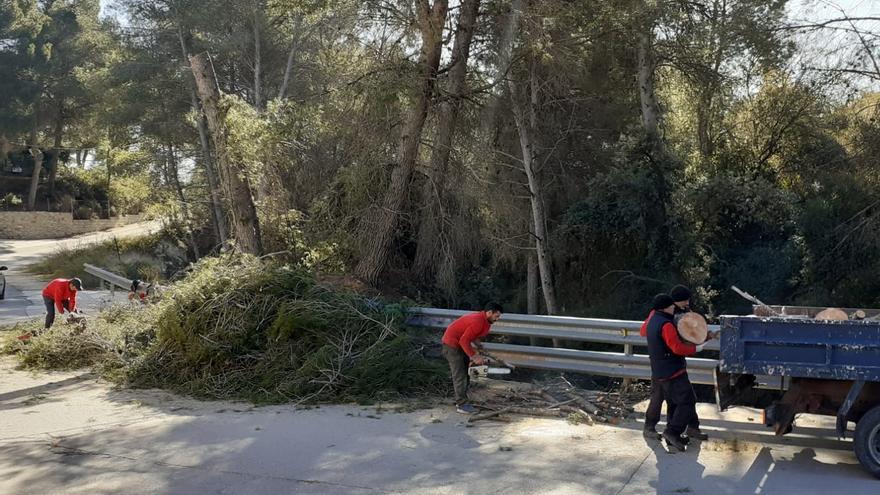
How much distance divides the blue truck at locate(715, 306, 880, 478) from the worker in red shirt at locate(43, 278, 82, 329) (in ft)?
34.5

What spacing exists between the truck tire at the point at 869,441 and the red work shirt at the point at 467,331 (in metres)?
3.66

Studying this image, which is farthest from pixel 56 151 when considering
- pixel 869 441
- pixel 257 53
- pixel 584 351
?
pixel 869 441

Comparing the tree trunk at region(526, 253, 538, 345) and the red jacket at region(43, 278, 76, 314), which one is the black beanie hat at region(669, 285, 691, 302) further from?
the tree trunk at region(526, 253, 538, 345)

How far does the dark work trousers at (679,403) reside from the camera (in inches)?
268

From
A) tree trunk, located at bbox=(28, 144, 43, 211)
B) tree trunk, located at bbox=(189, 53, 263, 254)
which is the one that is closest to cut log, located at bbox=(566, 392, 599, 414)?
tree trunk, located at bbox=(189, 53, 263, 254)

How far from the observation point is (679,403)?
22.4 ft

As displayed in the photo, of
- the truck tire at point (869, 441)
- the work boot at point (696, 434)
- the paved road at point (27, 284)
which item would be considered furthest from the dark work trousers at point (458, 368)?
the paved road at point (27, 284)

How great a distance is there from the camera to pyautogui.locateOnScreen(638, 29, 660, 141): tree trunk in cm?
1909

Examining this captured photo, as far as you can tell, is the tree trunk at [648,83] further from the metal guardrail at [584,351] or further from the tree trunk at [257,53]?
the tree trunk at [257,53]

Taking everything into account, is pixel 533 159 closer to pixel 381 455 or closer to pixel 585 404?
pixel 585 404

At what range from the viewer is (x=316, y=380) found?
899 centimetres

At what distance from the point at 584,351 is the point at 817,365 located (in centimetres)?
285

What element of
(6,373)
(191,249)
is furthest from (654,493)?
(191,249)

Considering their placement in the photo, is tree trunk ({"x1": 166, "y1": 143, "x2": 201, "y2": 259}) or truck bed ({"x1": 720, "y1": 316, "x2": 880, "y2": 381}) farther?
tree trunk ({"x1": 166, "y1": 143, "x2": 201, "y2": 259})
